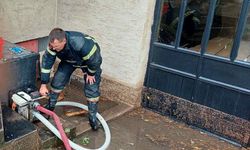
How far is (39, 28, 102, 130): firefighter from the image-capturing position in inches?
189

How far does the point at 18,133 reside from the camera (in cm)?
455

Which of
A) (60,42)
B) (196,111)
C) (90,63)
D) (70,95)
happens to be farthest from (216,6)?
(70,95)

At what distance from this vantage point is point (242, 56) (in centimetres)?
555

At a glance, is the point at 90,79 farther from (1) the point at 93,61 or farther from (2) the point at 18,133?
(2) the point at 18,133

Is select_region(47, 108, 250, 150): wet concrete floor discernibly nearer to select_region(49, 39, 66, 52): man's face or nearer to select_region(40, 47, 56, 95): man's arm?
select_region(40, 47, 56, 95): man's arm

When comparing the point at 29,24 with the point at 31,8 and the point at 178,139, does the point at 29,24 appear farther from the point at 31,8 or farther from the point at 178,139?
the point at 178,139

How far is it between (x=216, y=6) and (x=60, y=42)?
8.83ft

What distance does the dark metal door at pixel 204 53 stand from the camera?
555 cm

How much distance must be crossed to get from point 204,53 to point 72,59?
7.57ft

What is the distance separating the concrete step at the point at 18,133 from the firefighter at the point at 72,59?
1.80 ft

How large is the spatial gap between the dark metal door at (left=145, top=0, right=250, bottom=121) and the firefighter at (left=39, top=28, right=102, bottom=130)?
60.7 inches

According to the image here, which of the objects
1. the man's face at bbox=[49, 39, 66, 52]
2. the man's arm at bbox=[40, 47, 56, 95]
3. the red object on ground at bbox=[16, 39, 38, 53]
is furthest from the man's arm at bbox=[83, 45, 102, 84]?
the red object on ground at bbox=[16, 39, 38, 53]

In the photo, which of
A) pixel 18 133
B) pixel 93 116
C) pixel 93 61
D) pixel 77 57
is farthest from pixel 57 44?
pixel 93 116

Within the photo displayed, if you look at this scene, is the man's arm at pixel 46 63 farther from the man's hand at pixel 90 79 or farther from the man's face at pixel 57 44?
the man's hand at pixel 90 79
